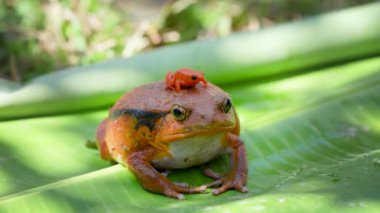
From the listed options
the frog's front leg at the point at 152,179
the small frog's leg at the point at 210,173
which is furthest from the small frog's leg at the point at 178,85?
the small frog's leg at the point at 210,173

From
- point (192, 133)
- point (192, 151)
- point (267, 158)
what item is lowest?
point (267, 158)

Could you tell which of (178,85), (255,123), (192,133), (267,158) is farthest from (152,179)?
(255,123)

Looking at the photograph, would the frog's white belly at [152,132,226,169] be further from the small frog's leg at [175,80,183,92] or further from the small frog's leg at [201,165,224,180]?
the small frog's leg at [175,80,183,92]

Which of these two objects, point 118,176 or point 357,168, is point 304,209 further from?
point 118,176

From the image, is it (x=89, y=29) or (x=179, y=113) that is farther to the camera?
(x=89, y=29)

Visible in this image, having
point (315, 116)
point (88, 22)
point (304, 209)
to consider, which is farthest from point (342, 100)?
point (88, 22)

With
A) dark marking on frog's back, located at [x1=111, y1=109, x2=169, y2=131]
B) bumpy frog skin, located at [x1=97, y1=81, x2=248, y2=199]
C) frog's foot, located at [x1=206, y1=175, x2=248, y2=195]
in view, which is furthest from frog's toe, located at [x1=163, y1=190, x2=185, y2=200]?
dark marking on frog's back, located at [x1=111, y1=109, x2=169, y2=131]

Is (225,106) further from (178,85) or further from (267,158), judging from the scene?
(267,158)
